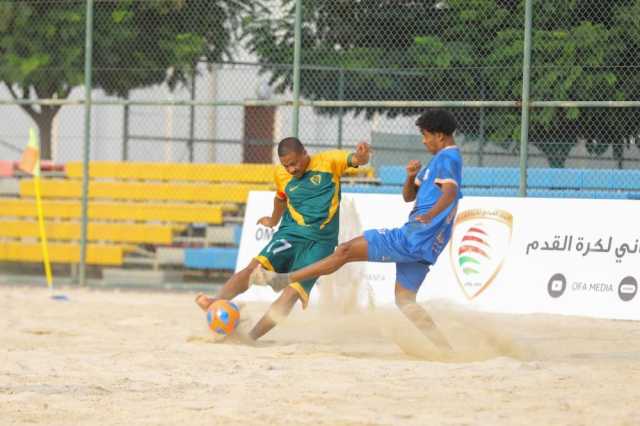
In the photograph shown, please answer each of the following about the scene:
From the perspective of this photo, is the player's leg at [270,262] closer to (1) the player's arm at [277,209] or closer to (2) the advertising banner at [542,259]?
(1) the player's arm at [277,209]

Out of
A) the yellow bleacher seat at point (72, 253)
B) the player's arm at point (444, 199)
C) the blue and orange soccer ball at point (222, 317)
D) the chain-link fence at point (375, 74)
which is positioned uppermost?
the chain-link fence at point (375, 74)

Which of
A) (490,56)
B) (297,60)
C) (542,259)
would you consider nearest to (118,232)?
(297,60)

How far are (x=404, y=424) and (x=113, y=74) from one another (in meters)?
13.0

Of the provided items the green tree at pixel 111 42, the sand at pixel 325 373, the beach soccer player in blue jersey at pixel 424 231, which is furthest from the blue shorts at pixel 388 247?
the green tree at pixel 111 42

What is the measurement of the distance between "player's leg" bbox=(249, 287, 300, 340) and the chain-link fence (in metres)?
4.41

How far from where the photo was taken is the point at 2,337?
33.9 ft

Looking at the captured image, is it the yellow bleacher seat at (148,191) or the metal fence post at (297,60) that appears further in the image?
the yellow bleacher seat at (148,191)

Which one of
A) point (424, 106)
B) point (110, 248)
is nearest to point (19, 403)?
point (424, 106)

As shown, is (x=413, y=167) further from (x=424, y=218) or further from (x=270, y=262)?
(x=270, y=262)

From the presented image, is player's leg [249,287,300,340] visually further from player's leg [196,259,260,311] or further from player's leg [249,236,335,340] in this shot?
player's leg [196,259,260,311]

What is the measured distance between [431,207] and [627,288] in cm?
419

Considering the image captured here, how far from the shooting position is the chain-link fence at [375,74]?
1348cm

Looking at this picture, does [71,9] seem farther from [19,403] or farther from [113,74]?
[19,403]

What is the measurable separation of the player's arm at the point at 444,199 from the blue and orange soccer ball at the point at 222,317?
1.81 m
